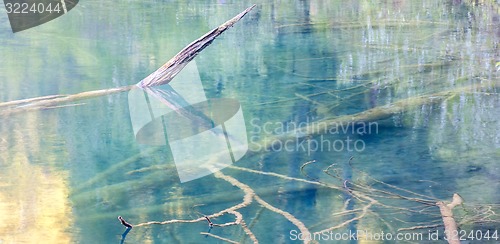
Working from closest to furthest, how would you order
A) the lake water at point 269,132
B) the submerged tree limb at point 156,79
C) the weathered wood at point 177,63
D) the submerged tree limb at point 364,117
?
the lake water at point 269,132 → the submerged tree limb at point 364,117 → the submerged tree limb at point 156,79 → the weathered wood at point 177,63

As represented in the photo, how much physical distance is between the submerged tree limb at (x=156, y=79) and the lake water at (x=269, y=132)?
91 mm

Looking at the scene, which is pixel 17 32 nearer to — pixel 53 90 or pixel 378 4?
pixel 53 90

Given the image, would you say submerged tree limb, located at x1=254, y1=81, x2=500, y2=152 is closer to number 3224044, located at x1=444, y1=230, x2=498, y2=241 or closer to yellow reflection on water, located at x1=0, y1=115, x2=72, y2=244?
yellow reflection on water, located at x1=0, y1=115, x2=72, y2=244

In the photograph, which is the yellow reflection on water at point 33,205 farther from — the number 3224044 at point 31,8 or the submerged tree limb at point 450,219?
the number 3224044 at point 31,8

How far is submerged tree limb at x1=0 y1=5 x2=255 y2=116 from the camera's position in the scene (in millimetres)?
4863

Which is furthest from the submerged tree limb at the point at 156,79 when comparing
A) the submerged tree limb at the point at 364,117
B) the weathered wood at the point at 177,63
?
the submerged tree limb at the point at 364,117

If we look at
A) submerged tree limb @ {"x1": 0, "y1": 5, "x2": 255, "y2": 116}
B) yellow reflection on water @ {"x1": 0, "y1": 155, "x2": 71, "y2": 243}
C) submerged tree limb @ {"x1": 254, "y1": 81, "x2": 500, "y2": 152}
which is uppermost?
submerged tree limb @ {"x1": 0, "y1": 5, "x2": 255, "y2": 116}

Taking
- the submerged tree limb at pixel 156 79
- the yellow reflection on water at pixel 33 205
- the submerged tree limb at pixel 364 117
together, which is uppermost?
the submerged tree limb at pixel 156 79

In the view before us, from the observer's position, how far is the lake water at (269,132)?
333 cm

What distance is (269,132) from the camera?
4.50m

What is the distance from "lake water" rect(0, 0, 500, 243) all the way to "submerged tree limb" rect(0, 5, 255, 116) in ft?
0.30

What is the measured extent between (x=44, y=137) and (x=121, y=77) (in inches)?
55.3

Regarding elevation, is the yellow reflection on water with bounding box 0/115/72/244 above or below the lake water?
above

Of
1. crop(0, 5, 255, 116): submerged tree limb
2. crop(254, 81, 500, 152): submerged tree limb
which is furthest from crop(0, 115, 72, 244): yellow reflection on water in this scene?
crop(254, 81, 500, 152): submerged tree limb
